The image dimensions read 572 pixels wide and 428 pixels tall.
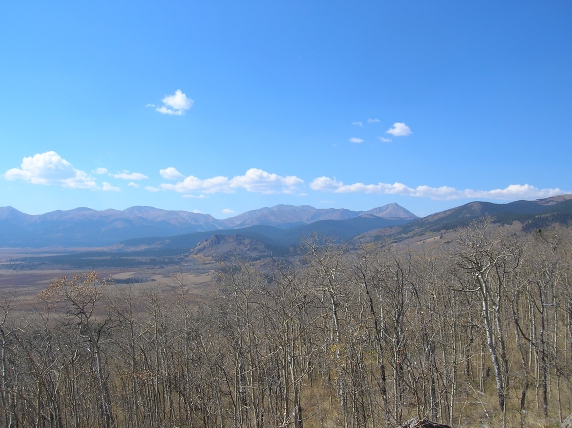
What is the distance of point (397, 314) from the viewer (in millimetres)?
14062

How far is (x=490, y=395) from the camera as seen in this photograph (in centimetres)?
2586

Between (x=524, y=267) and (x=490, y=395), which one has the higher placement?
(x=524, y=267)

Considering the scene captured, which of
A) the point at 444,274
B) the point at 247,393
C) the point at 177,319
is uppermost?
the point at 444,274

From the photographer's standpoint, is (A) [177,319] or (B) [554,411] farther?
(A) [177,319]

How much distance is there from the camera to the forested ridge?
15914mm

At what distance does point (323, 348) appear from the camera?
15406 millimetres

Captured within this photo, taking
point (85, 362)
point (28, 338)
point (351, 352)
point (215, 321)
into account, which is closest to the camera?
point (351, 352)

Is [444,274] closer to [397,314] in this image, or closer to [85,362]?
[397,314]

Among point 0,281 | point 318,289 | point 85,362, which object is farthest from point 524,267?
point 0,281

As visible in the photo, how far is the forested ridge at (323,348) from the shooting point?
15914 mm

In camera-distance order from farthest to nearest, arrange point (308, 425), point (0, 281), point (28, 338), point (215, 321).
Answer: point (0, 281)
point (215, 321)
point (28, 338)
point (308, 425)

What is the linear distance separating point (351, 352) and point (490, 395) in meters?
19.4

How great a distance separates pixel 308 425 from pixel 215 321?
10.9 metres

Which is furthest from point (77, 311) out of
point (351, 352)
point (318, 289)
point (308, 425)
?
point (308, 425)
